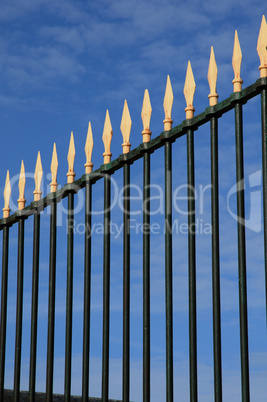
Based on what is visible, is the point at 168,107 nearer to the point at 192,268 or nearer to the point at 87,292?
the point at 192,268

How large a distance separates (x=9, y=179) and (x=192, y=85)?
10.4 ft

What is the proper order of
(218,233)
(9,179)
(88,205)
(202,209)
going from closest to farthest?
1. (218,233)
2. (202,209)
3. (88,205)
4. (9,179)

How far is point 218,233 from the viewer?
5461 mm

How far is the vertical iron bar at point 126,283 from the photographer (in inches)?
235

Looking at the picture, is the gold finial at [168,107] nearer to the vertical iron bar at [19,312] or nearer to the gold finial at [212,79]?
the gold finial at [212,79]

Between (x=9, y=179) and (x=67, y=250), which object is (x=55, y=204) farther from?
(x=9, y=179)

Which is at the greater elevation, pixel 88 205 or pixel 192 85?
pixel 192 85

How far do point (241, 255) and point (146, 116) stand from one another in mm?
1801

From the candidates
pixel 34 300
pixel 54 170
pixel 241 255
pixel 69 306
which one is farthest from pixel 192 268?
pixel 54 170

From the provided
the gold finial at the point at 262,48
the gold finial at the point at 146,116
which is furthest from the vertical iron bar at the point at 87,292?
the gold finial at the point at 262,48

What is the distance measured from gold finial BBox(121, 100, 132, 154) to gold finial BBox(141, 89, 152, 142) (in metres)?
0.19

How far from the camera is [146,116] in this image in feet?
20.4

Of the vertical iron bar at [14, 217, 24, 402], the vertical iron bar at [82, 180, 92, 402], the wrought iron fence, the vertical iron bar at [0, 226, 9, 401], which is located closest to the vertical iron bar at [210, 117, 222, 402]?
the wrought iron fence

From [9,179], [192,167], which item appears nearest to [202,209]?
[192,167]
